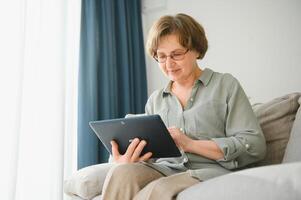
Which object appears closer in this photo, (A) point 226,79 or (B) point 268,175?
(B) point 268,175

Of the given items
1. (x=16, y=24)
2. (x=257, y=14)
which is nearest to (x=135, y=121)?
(x=16, y=24)

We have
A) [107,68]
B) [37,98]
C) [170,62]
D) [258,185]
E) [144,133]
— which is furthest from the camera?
[107,68]

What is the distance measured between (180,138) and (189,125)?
0.40 ft

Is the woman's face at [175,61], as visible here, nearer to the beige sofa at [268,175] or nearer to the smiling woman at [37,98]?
the beige sofa at [268,175]

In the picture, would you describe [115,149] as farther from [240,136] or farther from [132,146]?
[240,136]

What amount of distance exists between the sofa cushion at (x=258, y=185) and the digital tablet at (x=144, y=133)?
1.00 feet

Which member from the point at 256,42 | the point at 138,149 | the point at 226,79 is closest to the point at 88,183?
the point at 138,149

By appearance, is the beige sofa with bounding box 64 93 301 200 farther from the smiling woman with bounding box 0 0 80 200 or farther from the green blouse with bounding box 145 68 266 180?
the smiling woman with bounding box 0 0 80 200

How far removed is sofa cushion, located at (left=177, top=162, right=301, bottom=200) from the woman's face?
611 millimetres

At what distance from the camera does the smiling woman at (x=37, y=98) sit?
1.73 meters

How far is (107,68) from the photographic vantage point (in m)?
2.21

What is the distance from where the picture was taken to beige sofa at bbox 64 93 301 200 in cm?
62

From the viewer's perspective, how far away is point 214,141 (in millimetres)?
1073

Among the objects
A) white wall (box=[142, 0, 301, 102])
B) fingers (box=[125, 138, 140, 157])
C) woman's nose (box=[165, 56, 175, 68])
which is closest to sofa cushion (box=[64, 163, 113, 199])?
fingers (box=[125, 138, 140, 157])
